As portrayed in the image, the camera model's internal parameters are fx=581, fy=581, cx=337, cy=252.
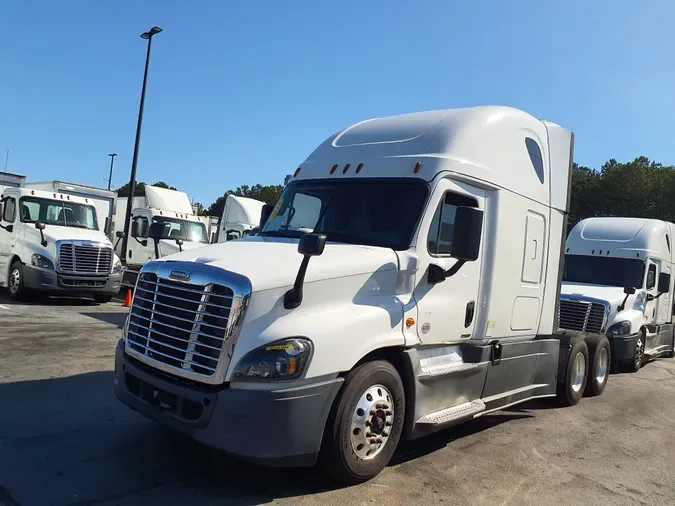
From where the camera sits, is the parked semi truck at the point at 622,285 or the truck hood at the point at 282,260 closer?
the truck hood at the point at 282,260

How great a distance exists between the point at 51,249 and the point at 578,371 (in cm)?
1170

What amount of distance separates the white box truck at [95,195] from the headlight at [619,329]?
42.5 feet

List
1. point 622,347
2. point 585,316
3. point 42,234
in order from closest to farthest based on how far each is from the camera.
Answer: point 585,316 < point 622,347 < point 42,234

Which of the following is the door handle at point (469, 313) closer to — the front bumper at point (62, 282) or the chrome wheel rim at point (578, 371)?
the chrome wheel rim at point (578, 371)

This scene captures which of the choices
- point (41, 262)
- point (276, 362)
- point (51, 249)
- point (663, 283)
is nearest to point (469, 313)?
point (276, 362)

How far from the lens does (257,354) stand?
3.95 meters

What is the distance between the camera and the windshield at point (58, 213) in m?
14.5

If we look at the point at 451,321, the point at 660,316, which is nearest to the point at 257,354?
the point at 451,321

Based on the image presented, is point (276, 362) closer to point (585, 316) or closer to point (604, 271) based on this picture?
point (585, 316)

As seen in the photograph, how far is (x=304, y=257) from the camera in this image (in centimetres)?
402

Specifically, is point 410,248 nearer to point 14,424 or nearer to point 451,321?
point 451,321

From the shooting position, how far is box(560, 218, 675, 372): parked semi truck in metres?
10.4

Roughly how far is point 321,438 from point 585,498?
2.23m

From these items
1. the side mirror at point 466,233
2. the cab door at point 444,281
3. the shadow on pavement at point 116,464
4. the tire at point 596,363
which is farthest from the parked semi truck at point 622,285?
the side mirror at point 466,233
